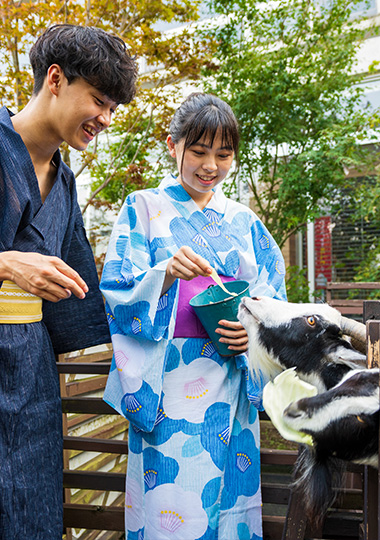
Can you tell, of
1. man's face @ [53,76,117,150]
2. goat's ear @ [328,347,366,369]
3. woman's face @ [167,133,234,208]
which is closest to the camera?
goat's ear @ [328,347,366,369]

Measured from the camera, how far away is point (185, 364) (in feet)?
5.65

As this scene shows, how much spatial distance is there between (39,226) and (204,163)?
0.66 m

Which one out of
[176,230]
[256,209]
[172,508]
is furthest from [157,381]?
[256,209]

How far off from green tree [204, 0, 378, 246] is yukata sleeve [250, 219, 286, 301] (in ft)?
14.3

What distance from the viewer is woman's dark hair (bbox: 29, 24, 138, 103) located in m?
1.56

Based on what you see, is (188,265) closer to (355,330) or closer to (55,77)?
(355,330)

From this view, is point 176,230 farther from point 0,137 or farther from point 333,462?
point 333,462

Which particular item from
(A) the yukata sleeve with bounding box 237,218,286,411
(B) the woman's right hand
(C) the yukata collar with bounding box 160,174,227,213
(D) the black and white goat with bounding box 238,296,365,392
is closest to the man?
(B) the woman's right hand

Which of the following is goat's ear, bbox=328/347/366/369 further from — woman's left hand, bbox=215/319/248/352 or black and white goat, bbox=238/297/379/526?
woman's left hand, bbox=215/319/248/352

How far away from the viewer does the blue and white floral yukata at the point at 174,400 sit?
1.62 metres

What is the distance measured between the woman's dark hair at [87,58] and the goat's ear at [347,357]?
3.69 ft

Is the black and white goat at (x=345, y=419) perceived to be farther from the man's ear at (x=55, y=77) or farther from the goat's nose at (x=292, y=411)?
the man's ear at (x=55, y=77)

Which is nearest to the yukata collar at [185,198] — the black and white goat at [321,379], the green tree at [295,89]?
the black and white goat at [321,379]

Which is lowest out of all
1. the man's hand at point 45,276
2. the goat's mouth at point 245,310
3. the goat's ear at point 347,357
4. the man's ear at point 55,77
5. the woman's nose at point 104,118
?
the goat's ear at point 347,357
